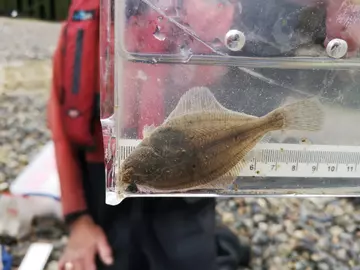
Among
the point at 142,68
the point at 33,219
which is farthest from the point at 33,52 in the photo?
the point at 142,68

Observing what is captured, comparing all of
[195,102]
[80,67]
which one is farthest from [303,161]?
[80,67]

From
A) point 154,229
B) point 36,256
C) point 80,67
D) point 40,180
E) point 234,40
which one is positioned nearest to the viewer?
point 234,40

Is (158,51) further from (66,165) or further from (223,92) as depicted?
(66,165)

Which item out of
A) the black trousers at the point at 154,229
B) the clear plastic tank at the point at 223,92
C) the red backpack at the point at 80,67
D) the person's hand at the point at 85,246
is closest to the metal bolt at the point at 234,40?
the clear plastic tank at the point at 223,92

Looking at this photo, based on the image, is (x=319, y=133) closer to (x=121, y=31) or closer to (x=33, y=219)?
(x=121, y=31)

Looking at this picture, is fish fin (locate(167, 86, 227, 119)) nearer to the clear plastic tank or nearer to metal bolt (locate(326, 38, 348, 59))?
the clear plastic tank

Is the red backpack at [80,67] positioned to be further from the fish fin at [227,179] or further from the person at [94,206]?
the fish fin at [227,179]

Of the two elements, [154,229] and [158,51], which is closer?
[158,51]

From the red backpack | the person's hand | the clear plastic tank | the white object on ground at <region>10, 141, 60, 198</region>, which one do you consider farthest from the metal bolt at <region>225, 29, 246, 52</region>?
the white object on ground at <region>10, 141, 60, 198</region>
